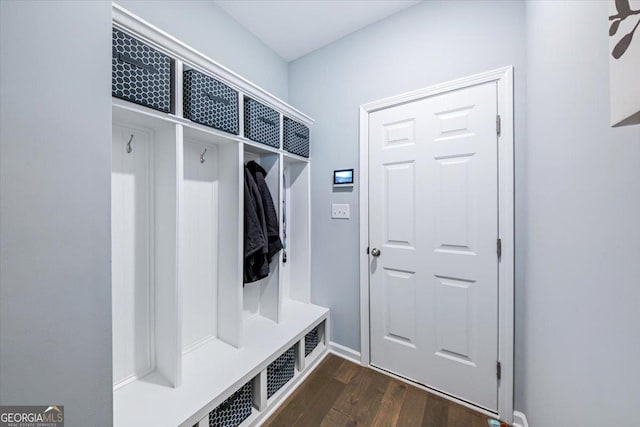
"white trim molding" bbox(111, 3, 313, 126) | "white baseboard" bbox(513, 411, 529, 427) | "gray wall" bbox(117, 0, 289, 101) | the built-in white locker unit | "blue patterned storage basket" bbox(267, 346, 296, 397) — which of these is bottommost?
"white baseboard" bbox(513, 411, 529, 427)

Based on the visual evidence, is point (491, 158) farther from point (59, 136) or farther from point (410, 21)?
point (59, 136)

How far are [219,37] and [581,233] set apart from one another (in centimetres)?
232

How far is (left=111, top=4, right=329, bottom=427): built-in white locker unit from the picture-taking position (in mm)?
1164

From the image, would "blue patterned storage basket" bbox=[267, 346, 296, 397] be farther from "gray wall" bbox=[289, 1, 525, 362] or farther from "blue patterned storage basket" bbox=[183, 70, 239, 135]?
"blue patterned storage basket" bbox=[183, 70, 239, 135]

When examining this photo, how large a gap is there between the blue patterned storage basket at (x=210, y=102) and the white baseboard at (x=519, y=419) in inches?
94.3

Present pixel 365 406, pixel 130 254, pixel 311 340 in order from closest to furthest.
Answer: pixel 130 254, pixel 365 406, pixel 311 340

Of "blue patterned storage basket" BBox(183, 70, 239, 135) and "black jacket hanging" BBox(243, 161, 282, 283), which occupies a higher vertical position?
"blue patterned storage basket" BBox(183, 70, 239, 135)

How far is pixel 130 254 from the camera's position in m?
1.29

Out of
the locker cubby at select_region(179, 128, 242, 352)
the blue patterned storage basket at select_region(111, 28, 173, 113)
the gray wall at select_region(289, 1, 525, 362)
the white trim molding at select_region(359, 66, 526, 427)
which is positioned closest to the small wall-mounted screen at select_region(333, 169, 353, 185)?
the gray wall at select_region(289, 1, 525, 362)

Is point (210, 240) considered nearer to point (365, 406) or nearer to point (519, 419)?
point (365, 406)

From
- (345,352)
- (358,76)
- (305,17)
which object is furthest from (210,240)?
(305,17)

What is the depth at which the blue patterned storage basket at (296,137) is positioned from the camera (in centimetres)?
193

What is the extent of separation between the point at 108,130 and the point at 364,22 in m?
2.03

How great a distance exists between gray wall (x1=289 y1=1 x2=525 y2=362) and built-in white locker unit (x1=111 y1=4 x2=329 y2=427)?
44cm
